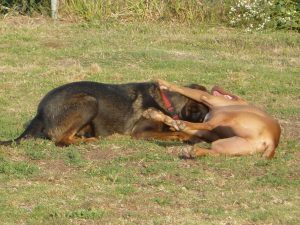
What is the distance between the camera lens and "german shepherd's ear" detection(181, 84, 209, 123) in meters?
8.84

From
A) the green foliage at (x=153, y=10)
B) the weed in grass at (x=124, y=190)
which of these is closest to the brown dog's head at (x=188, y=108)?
the weed in grass at (x=124, y=190)

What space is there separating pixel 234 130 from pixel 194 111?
954 mm

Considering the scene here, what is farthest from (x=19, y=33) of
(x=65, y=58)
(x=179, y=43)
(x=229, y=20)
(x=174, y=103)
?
(x=174, y=103)

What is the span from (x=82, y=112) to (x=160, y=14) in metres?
7.70

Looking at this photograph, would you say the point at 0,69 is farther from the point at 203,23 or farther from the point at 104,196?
the point at 104,196

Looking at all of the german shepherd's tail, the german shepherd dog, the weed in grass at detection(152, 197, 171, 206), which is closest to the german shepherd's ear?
the german shepherd dog

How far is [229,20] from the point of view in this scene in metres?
16.0

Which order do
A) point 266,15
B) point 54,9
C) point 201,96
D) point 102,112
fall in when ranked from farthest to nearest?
point 54,9, point 266,15, point 102,112, point 201,96

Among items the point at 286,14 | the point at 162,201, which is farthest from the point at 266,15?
the point at 162,201

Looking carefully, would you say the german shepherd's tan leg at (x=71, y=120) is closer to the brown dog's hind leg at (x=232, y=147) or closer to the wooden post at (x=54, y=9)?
the brown dog's hind leg at (x=232, y=147)

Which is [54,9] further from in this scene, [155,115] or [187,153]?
[187,153]

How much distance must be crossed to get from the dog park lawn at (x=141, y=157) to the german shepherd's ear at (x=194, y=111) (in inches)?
16.9

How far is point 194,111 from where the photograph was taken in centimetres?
894

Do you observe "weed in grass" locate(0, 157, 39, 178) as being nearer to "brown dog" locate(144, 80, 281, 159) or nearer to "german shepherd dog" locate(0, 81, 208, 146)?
"german shepherd dog" locate(0, 81, 208, 146)
